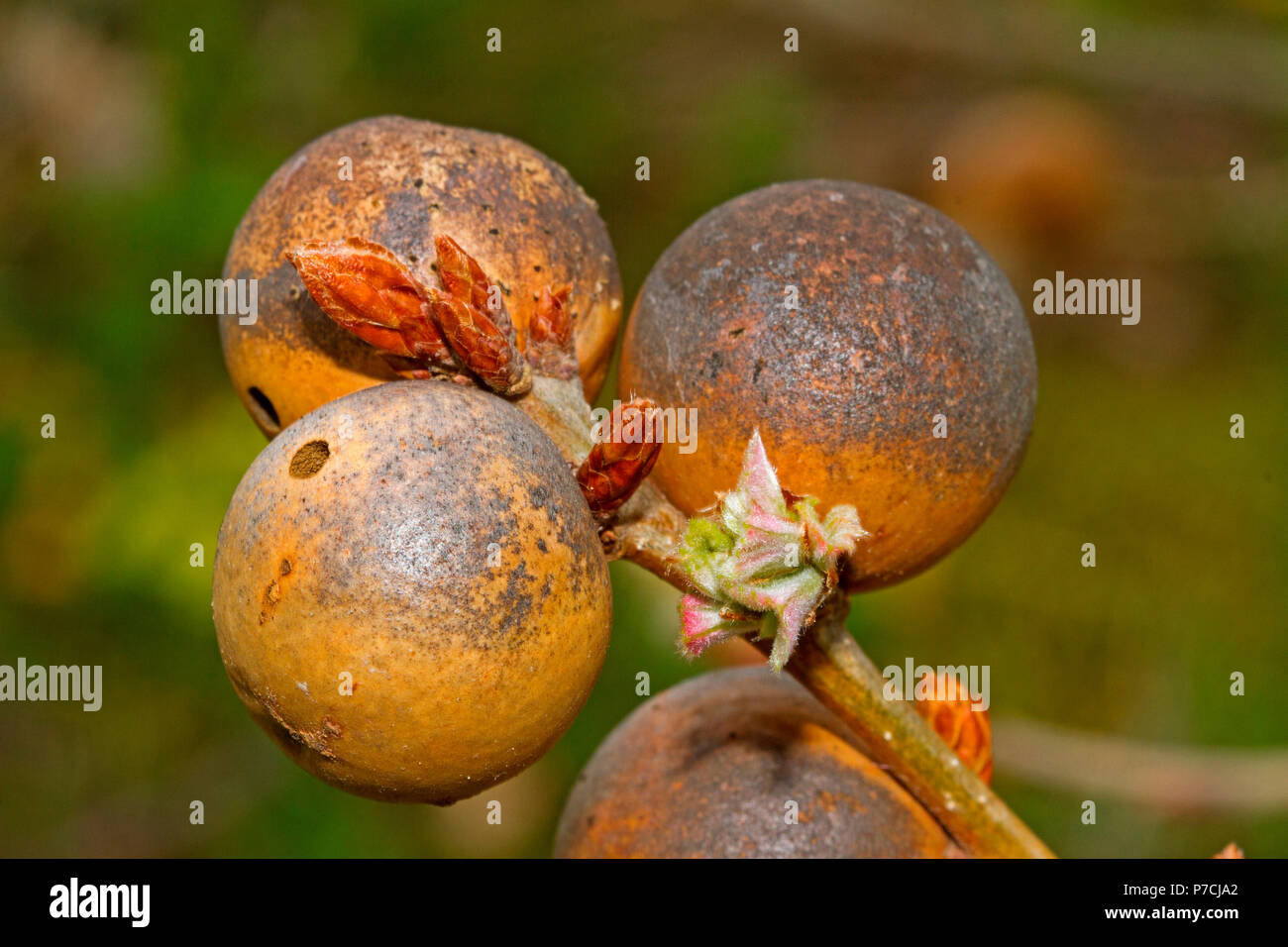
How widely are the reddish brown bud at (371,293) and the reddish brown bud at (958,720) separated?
732 mm

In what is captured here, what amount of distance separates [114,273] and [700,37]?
2.89 m

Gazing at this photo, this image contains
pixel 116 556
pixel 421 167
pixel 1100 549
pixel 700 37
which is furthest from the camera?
pixel 700 37

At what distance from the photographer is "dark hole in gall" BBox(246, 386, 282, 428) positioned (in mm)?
1319

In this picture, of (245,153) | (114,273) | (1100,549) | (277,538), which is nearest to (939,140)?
(1100,549)

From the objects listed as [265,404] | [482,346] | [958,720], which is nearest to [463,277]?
[482,346]

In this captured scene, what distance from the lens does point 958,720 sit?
146 centimetres

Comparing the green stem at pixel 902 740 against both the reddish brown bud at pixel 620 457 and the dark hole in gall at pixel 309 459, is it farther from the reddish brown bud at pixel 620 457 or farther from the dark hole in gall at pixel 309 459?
the dark hole in gall at pixel 309 459

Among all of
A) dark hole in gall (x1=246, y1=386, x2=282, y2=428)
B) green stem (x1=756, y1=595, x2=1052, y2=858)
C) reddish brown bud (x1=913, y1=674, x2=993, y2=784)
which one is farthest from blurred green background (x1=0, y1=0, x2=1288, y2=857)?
dark hole in gall (x1=246, y1=386, x2=282, y2=428)

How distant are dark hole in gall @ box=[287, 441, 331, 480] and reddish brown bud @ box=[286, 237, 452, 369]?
0.43 ft

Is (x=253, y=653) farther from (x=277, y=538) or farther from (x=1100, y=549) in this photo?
(x=1100, y=549)

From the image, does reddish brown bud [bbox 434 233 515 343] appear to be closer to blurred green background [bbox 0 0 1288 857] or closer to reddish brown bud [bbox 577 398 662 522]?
reddish brown bud [bbox 577 398 662 522]

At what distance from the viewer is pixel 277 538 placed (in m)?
0.99

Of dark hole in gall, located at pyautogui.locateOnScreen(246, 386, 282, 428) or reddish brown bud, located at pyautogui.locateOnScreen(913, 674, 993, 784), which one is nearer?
dark hole in gall, located at pyautogui.locateOnScreen(246, 386, 282, 428)

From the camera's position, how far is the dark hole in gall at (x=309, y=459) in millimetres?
1015
